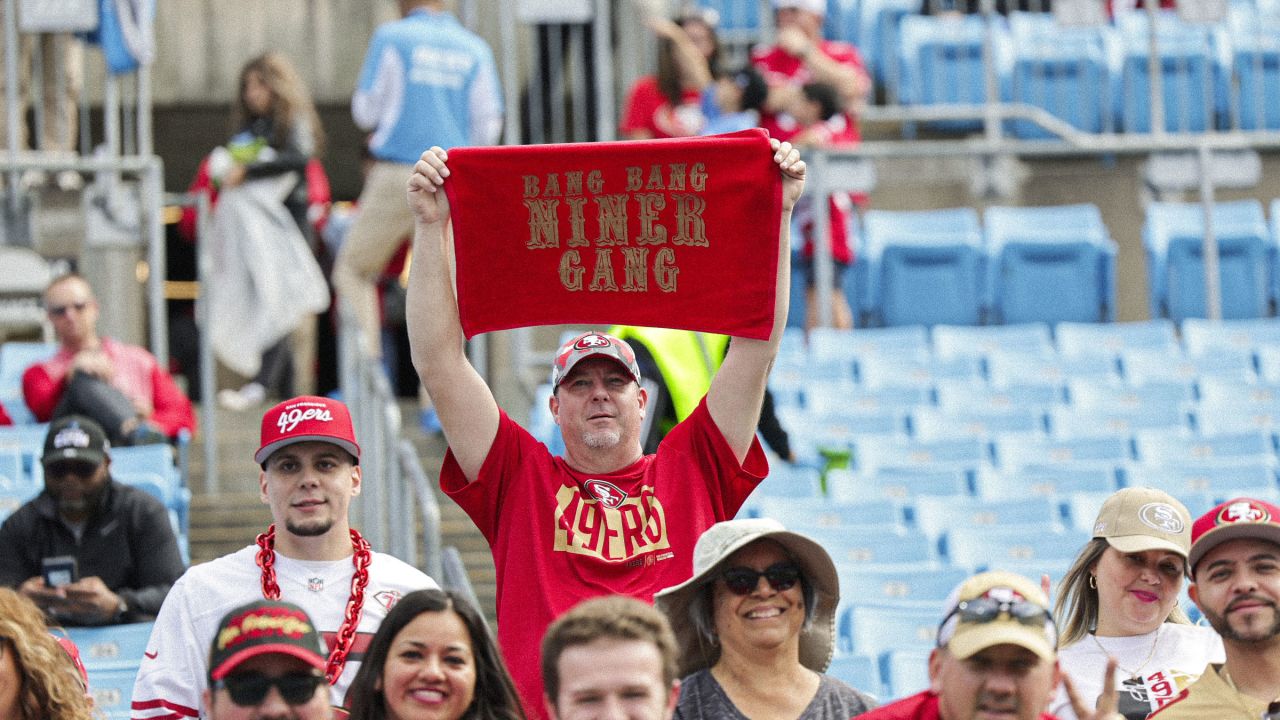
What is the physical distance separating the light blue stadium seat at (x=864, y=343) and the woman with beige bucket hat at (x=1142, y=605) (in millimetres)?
5862

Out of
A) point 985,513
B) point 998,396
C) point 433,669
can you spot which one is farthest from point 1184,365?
point 433,669

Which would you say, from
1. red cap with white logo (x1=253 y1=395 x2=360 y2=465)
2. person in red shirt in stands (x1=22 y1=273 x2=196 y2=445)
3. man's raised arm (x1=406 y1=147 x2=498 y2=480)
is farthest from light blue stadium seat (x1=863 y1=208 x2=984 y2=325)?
red cap with white logo (x1=253 y1=395 x2=360 y2=465)

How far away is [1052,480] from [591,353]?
175 inches

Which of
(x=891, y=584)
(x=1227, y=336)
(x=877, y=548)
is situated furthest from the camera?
(x=1227, y=336)

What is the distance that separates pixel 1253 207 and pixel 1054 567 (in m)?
6.23

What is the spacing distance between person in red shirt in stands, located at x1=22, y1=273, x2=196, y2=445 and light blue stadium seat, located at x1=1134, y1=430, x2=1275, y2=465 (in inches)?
163

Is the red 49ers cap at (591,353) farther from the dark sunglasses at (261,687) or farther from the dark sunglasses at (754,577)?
the dark sunglasses at (261,687)

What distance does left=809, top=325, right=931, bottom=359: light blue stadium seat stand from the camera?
12.0 m

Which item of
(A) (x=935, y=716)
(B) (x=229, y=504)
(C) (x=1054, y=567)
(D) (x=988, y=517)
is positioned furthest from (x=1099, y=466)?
(A) (x=935, y=716)

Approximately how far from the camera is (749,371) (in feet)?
19.5

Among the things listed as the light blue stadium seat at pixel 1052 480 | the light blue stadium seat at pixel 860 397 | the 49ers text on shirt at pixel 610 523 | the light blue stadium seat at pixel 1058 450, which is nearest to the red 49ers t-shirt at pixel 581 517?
the 49ers text on shirt at pixel 610 523

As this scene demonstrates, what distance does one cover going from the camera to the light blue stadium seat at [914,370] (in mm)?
11617

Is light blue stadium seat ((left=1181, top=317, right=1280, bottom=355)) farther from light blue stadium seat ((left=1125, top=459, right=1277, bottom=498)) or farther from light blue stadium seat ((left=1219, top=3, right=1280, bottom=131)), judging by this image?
light blue stadium seat ((left=1219, top=3, right=1280, bottom=131))

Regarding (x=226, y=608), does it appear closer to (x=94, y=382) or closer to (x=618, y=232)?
(x=618, y=232)
